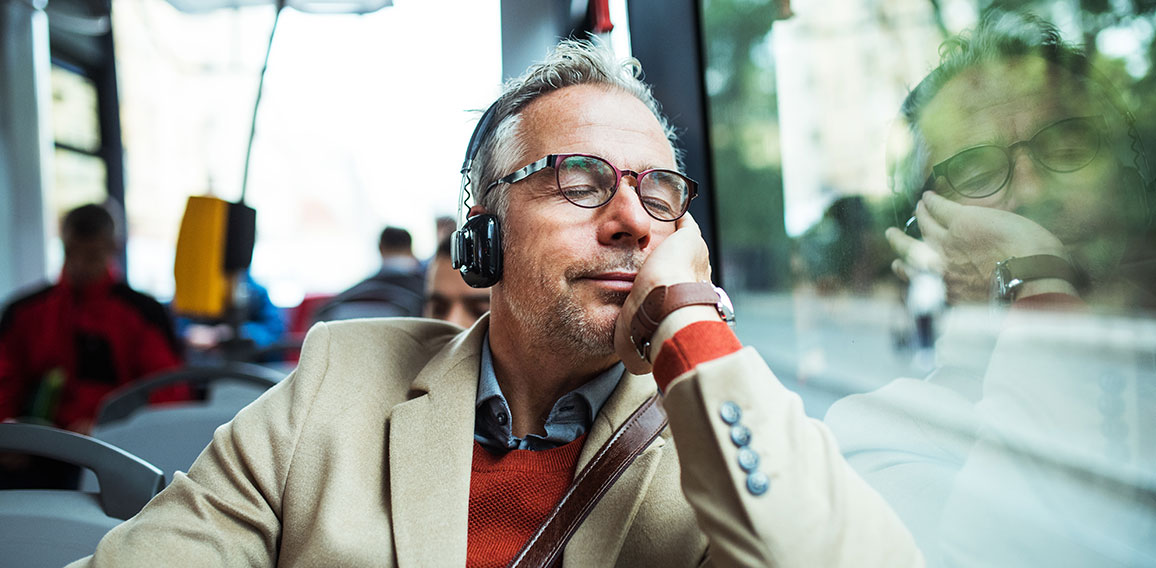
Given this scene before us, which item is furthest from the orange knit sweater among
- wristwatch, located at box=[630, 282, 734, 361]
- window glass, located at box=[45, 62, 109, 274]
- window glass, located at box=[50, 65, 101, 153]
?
window glass, located at box=[50, 65, 101, 153]

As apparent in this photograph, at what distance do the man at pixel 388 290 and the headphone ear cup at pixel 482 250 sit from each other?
6.89 ft

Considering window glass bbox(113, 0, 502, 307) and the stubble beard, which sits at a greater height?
window glass bbox(113, 0, 502, 307)

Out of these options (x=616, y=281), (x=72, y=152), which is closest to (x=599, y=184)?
(x=616, y=281)

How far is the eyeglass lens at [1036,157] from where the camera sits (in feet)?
2.77

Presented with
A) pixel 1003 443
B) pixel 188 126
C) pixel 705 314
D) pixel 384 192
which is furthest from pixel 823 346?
pixel 188 126

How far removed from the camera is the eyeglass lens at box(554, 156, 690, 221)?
137 cm

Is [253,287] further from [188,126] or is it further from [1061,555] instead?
[1061,555]

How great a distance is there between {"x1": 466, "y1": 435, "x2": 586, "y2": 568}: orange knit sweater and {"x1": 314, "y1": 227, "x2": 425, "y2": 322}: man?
2.26 m

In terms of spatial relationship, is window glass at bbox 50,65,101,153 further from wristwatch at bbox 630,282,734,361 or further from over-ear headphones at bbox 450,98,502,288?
wristwatch at bbox 630,282,734,361

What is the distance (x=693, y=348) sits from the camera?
102 centimetres

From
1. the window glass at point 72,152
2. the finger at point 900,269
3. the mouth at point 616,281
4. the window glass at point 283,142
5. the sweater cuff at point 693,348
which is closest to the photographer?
the sweater cuff at point 693,348

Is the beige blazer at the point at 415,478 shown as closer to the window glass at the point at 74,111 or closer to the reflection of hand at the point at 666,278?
the reflection of hand at the point at 666,278

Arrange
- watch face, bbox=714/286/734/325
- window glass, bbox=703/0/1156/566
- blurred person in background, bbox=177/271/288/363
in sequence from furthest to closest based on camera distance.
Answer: blurred person in background, bbox=177/271/288/363, watch face, bbox=714/286/734/325, window glass, bbox=703/0/1156/566

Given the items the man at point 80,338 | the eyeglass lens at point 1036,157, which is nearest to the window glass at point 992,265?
the eyeglass lens at point 1036,157
